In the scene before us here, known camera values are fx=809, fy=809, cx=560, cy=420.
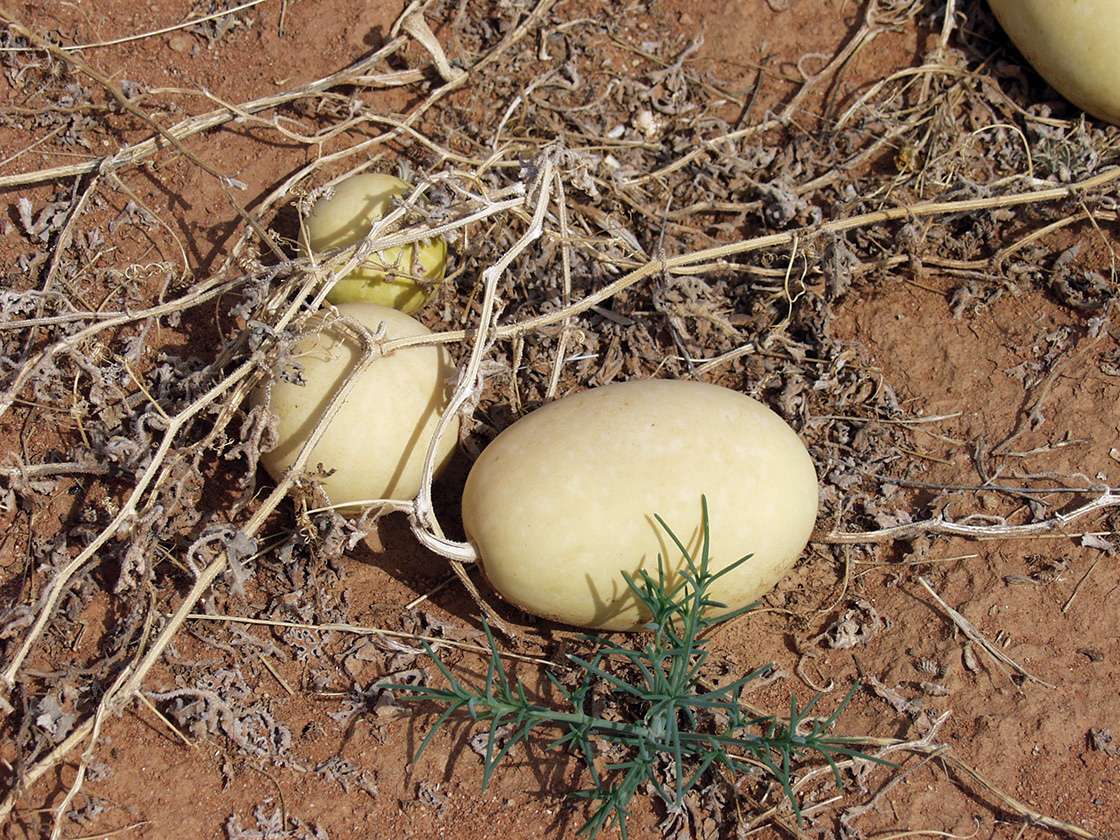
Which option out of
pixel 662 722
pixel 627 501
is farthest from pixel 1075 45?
pixel 662 722

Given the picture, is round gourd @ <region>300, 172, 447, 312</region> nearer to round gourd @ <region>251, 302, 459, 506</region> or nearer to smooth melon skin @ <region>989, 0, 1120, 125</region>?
round gourd @ <region>251, 302, 459, 506</region>

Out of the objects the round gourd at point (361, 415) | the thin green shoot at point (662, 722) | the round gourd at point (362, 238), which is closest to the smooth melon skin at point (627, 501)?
the thin green shoot at point (662, 722)

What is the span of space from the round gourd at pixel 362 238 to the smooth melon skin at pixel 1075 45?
254cm

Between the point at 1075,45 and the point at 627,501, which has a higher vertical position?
the point at 1075,45

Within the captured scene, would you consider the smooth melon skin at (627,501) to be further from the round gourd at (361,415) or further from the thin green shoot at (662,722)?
the round gourd at (361,415)

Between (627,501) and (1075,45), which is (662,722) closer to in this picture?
(627,501)

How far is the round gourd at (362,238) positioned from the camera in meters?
2.72

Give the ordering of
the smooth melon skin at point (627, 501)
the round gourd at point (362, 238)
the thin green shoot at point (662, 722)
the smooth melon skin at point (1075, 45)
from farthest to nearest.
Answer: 1. the smooth melon skin at point (1075, 45)
2. the round gourd at point (362, 238)
3. the smooth melon skin at point (627, 501)
4. the thin green shoot at point (662, 722)

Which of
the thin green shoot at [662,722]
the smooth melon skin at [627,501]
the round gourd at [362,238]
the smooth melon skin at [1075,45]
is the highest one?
the smooth melon skin at [1075,45]

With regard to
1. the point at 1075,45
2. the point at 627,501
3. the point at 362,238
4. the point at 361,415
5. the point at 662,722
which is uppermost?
the point at 1075,45

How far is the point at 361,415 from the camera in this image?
7.70 feet

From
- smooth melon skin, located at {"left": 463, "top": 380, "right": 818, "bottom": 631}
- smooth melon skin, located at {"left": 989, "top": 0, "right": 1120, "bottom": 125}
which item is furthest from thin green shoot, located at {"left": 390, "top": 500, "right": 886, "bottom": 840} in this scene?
smooth melon skin, located at {"left": 989, "top": 0, "right": 1120, "bottom": 125}

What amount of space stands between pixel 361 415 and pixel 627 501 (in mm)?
814

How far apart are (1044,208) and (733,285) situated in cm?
125
